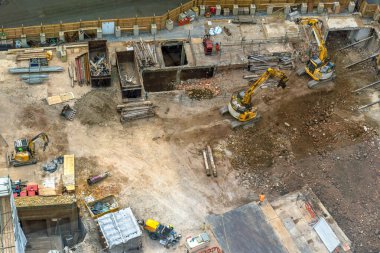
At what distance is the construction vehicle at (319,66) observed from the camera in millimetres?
50844

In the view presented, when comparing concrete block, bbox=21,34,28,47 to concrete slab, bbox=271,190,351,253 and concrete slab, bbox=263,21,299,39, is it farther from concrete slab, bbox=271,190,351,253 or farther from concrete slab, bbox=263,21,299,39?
concrete slab, bbox=271,190,351,253

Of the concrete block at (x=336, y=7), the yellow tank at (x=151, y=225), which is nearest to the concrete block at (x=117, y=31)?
the yellow tank at (x=151, y=225)

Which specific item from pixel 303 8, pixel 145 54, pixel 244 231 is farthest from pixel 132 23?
pixel 244 231

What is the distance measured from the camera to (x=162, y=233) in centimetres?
4047

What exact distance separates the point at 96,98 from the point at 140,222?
13.1m

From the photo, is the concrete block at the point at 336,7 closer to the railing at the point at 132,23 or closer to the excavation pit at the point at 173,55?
the railing at the point at 132,23

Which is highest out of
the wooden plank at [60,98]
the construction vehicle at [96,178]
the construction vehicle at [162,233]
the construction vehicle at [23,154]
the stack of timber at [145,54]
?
the stack of timber at [145,54]

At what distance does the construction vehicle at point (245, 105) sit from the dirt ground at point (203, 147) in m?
0.86

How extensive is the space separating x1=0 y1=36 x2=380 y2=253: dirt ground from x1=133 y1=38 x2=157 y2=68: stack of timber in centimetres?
327

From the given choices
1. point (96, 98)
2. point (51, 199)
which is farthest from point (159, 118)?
point (51, 199)

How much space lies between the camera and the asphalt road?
56.2 m

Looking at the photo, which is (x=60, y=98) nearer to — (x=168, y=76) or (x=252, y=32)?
(x=168, y=76)

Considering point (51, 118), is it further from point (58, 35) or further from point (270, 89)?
point (270, 89)

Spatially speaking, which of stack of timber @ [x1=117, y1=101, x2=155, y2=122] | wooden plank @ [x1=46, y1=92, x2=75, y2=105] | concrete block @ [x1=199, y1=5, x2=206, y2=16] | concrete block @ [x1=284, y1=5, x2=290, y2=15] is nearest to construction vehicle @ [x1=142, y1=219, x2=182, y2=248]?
stack of timber @ [x1=117, y1=101, x2=155, y2=122]
